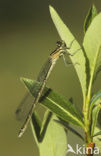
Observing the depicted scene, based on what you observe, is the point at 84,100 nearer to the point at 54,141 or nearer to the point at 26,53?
the point at 54,141

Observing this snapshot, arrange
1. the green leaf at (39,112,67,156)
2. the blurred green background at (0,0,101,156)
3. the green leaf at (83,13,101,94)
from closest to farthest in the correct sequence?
1. the green leaf at (83,13,101,94)
2. the green leaf at (39,112,67,156)
3. the blurred green background at (0,0,101,156)

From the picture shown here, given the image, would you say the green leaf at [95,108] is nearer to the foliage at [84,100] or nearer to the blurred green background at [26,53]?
the foliage at [84,100]

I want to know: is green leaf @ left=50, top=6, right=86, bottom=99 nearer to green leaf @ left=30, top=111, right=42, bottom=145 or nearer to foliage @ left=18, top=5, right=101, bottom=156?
foliage @ left=18, top=5, right=101, bottom=156

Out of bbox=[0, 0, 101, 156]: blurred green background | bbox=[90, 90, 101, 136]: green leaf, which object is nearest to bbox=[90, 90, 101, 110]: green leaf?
bbox=[90, 90, 101, 136]: green leaf

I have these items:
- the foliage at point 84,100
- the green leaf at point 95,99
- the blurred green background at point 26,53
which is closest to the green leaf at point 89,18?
the foliage at point 84,100

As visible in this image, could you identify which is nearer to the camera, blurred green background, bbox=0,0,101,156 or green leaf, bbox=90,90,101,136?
green leaf, bbox=90,90,101,136

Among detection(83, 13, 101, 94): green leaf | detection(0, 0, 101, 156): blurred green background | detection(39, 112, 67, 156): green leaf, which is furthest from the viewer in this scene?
detection(0, 0, 101, 156): blurred green background

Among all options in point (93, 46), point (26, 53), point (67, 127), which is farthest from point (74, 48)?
point (26, 53)

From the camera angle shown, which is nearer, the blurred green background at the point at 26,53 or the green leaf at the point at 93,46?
the green leaf at the point at 93,46
